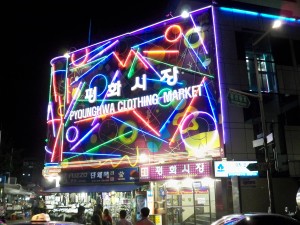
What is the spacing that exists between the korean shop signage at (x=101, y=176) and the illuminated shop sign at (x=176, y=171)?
1726 mm

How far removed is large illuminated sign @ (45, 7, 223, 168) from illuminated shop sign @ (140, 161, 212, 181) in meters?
1.31

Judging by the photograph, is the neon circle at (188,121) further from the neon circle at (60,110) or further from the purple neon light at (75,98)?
the neon circle at (60,110)

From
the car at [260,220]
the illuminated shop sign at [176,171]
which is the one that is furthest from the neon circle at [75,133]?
the car at [260,220]

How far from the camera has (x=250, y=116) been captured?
20578 millimetres

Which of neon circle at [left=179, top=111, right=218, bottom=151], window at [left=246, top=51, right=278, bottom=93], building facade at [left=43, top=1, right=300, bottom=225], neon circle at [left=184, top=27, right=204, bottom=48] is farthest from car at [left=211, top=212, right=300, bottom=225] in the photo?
neon circle at [left=184, top=27, right=204, bottom=48]

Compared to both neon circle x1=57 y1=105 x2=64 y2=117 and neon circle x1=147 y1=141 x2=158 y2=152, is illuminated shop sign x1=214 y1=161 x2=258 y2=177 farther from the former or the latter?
neon circle x1=57 y1=105 x2=64 y2=117

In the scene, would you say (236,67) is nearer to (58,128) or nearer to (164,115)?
(164,115)

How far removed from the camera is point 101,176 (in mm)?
24344

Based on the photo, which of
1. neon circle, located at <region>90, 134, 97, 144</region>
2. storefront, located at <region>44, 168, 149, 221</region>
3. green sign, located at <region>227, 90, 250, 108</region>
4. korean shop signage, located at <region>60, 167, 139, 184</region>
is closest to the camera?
green sign, located at <region>227, 90, 250, 108</region>

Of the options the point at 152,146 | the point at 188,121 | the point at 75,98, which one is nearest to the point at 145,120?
the point at 152,146

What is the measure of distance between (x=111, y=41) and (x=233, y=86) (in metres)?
10.2

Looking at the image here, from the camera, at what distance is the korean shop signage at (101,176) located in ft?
75.3

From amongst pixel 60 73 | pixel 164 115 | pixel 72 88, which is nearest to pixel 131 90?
pixel 164 115

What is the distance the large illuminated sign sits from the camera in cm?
2114
